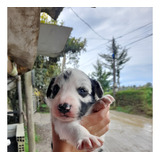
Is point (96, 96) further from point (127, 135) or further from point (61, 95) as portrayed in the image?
point (127, 135)

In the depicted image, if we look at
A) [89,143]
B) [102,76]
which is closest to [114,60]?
[102,76]

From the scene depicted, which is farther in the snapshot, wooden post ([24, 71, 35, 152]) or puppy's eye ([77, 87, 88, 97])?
wooden post ([24, 71, 35, 152])

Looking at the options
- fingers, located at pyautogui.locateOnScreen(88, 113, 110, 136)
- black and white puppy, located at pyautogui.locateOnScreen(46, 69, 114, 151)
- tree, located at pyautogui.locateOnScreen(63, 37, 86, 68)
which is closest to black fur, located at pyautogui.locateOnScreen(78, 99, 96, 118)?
black and white puppy, located at pyautogui.locateOnScreen(46, 69, 114, 151)

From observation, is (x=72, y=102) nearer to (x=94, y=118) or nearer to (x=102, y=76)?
(x=94, y=118)

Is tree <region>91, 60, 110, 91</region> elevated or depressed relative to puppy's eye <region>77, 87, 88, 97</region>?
elevated

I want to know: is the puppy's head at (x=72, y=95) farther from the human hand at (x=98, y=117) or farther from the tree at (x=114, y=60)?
the tree at (x=114, y=60)

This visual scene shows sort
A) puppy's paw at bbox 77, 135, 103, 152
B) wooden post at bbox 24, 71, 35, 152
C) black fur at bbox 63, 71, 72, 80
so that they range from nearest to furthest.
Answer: puppy's paw at bbox 77, 135, 103, 152 → black fur at bbox 63, 71, 72, 80 → wooden post at bbox 24, 71, 35, 152

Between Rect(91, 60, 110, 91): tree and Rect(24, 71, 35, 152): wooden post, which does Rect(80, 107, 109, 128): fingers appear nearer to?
Rect(91, 60, 110, 91): tree

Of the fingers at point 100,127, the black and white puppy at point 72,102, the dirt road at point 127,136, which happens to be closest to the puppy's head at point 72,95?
the black and white puppy at point 72,102

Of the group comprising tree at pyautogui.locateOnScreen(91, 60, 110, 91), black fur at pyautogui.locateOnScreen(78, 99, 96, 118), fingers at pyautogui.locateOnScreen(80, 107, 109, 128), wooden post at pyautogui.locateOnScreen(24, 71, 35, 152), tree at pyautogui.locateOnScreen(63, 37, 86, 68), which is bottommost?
wooden post at pyautogui.locateOnScreen(24, 71, 35, 152)

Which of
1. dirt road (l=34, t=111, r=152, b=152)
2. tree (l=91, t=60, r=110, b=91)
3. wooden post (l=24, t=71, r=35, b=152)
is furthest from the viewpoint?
dirt road (l=34, t=111, r=152, b=152)
